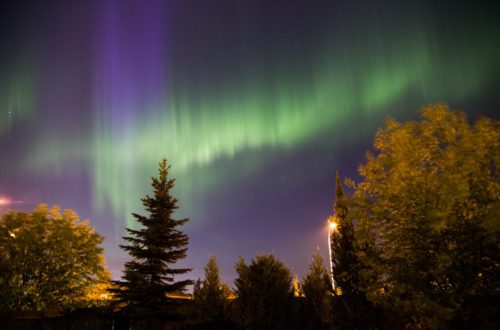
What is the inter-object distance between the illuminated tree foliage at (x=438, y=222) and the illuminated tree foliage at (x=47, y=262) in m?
19.9

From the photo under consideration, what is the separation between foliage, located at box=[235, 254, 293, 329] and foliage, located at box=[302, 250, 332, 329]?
2.05 m

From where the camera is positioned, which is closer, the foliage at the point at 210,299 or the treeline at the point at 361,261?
the treeline at the point at 361,261

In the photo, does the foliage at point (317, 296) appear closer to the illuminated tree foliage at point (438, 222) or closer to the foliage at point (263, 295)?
the foliage at point (263, 295)

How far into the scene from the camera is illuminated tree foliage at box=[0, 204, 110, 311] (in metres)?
24.0

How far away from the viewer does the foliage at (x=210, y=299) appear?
76.5 ft

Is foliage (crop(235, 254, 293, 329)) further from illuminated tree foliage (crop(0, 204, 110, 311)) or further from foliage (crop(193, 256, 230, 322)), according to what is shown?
illuminated tree foliage (crop(0, 204, 110, 311))

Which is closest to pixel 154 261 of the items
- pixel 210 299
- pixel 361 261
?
pixel 210 299

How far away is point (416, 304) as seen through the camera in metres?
13.9

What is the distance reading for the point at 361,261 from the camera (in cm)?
2128

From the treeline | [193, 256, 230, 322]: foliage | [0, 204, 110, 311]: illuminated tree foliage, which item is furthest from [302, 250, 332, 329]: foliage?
[0, 204, 110, 311]: illuminated tree foliage

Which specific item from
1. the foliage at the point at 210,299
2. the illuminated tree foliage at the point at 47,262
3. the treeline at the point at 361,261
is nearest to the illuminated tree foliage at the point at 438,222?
the treeline at the point at 361,261

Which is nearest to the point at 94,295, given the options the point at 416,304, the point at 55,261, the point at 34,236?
the point at 55,261

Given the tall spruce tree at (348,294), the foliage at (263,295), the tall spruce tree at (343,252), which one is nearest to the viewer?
the foliage at (263,295)

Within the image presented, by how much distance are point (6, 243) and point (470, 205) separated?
1087 inches
